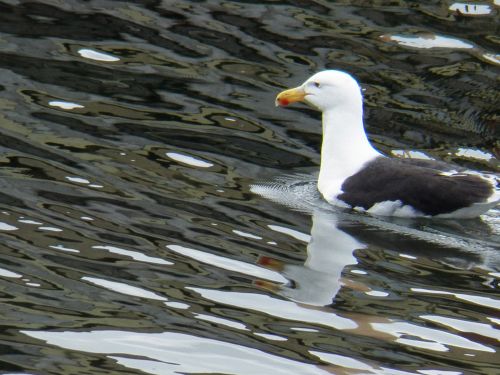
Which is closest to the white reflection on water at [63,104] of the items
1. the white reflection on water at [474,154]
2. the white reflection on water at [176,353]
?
the white reflection on water at [474,154]

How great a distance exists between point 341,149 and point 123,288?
11.1ft

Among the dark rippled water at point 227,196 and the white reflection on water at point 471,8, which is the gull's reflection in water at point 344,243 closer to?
the dark rippled water at point 227,196

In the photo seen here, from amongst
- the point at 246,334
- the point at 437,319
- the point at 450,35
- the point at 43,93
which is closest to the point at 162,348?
the point at 246,334

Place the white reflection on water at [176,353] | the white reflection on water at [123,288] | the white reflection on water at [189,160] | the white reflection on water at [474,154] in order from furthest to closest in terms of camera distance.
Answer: the white reflection on water at [474,154] < the white reflection on water at [189,160] < the white reflection on water at [123,288] < the white reflection on water at [176,353]

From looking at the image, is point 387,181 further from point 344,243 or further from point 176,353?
point 176,353

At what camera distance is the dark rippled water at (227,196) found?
25.2 feet

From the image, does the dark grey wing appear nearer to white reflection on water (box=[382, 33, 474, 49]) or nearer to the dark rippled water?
the dark rippled water

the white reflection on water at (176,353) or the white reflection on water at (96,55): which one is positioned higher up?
the white reflection on water at (96,55)

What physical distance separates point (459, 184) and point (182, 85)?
3.83 meters

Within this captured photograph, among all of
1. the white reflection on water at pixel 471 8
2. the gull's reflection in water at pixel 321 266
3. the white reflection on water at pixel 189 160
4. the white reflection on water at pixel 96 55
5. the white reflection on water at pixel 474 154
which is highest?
the white reflection on water at pixel 471 8

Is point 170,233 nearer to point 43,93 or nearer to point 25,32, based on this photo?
point 43,93

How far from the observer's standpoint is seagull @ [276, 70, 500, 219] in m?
10.5

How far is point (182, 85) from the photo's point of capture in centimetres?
1342

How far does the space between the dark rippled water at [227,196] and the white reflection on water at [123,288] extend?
0.08 ft
